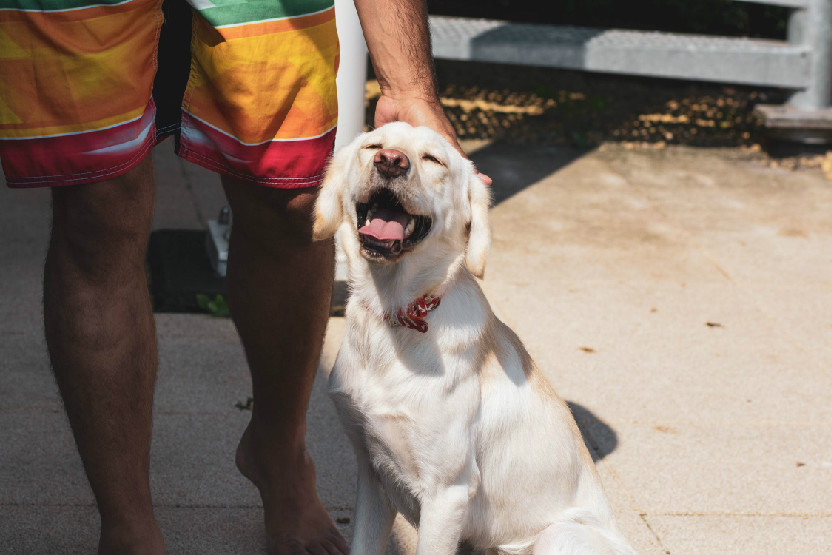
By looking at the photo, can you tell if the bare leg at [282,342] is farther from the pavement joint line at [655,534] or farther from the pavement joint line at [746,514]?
the pavement joint line at [746,514]

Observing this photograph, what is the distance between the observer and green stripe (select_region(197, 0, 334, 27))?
2488mm

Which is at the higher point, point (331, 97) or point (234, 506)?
point (331, 97)

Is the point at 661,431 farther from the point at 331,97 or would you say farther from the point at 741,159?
the point at 741,159

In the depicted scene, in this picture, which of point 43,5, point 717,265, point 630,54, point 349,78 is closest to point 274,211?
point 43,5

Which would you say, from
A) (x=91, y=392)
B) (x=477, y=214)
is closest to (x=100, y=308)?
(x=91, y=392)

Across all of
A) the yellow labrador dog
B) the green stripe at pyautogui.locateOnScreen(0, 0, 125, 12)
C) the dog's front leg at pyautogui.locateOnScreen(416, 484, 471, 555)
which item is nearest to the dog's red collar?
the yellow labrador dog

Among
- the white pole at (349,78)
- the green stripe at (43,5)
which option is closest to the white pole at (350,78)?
the white pole at (349,78)

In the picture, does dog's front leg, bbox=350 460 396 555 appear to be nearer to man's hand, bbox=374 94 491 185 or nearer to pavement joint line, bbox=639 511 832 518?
man's hand, bbox=374 94 491 185

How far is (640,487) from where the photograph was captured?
10.8ft

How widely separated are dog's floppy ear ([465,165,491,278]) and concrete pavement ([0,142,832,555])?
100 cm

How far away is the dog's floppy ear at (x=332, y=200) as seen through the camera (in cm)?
246

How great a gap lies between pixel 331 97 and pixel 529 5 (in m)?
7.82

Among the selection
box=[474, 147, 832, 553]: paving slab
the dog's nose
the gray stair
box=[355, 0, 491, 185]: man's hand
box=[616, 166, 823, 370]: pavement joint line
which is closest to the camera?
the dog's nose

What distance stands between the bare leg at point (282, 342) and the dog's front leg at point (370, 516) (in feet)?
0.93
